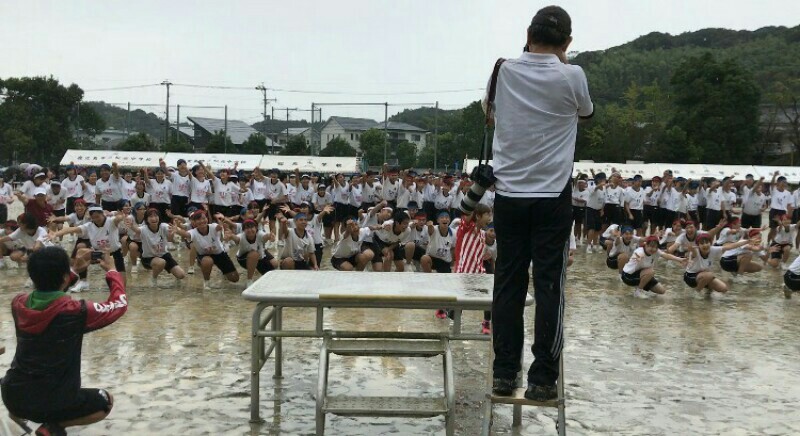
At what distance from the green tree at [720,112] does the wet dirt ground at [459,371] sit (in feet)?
128

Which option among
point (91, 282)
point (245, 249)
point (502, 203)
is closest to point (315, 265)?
point (245, 249)

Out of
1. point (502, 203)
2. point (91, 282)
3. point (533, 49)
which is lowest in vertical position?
point (91, 282)

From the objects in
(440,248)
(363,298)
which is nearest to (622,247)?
Answer: (440,248)

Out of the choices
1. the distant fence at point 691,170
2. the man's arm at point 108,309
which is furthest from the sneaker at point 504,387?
the distant fence at point 691,170

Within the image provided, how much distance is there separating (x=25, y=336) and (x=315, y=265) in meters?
6.28

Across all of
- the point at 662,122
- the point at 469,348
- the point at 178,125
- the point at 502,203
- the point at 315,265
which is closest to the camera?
the point at 502,203

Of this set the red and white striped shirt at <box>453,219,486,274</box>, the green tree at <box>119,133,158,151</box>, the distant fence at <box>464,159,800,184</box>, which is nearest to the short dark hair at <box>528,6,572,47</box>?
the red and white striped shirt at <box>453,219,486,274</box>

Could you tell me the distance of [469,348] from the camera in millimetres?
6801

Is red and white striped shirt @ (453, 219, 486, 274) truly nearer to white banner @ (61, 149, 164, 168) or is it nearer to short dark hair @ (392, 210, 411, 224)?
short dark hair @ (392, 210, 411, 224)

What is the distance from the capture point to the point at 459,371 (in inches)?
236

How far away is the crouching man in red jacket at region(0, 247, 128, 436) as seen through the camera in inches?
143

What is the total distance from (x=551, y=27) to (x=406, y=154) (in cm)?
3094

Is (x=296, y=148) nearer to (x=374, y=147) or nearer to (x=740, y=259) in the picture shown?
(x=374, y=147)

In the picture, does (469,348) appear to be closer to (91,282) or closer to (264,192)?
(91,282)
